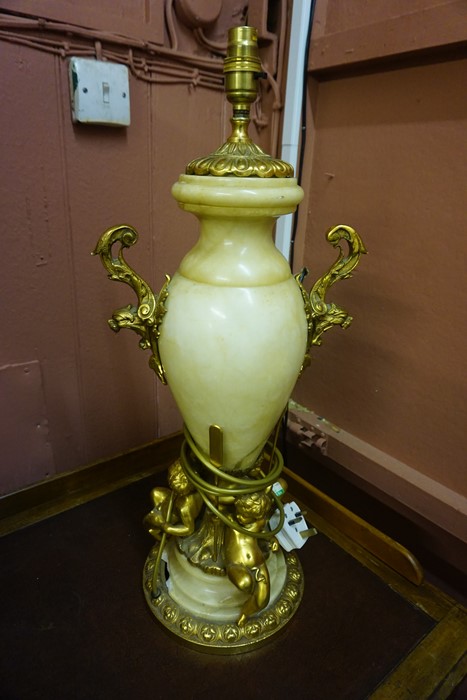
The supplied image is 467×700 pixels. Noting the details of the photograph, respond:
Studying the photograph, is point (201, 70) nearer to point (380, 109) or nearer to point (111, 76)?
point (111, 76)

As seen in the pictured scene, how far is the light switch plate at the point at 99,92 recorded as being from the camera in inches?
29.4

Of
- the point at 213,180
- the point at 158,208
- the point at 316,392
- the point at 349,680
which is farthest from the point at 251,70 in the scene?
the point at 349,680

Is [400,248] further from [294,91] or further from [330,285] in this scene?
[294,91]

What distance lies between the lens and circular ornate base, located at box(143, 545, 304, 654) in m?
0.68

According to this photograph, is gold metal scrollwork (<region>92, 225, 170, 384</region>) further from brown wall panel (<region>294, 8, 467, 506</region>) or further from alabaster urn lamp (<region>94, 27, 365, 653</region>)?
brown wall panel (<region>294, 8, 467, 506</region>)

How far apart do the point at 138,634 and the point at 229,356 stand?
0.43 metres

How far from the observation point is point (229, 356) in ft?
1.85

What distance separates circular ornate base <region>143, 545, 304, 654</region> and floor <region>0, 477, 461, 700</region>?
1 cm

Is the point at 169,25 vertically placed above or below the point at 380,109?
above

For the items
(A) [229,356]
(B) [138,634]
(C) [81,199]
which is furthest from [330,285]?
(B) [138,634]

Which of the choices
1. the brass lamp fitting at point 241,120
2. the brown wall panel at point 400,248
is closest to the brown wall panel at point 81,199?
the brown wall panel at point 400,248

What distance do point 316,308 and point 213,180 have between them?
0.21 meters

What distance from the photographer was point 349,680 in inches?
25.2

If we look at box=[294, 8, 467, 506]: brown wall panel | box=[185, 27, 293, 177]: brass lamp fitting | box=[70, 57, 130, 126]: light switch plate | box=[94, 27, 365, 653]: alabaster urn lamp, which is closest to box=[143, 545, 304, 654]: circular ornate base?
box=[94, 27, 365, 653]: alabaster urn lamp
